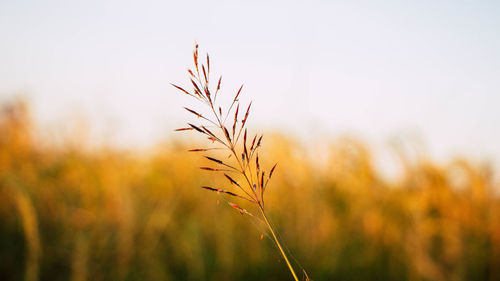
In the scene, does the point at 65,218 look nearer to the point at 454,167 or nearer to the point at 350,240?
the point at 350,240

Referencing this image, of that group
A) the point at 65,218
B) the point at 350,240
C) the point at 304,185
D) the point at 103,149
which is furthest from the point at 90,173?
the point at 350,240

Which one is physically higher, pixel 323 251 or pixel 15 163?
pixel 15 163

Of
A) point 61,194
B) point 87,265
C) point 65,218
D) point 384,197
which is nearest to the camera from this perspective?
point 87,265

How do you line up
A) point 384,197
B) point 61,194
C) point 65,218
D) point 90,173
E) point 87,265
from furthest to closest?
point 384,197 → point 90,173 → point 61,194 → point 65,218 → point 87,265

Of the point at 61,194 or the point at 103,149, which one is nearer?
the point at 61,194

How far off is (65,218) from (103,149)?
480 mm

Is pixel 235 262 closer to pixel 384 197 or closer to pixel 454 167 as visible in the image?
pixel 384 197

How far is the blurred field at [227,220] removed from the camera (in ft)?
4.22

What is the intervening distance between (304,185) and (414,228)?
0.59 m

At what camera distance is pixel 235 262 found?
1.40 m

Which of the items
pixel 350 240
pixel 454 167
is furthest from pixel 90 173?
pixel 454 167

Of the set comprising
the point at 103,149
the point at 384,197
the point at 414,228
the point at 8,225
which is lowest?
the point at 8,225

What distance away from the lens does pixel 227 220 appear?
1.54 meters

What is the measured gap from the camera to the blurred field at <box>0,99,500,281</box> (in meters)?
1.29
